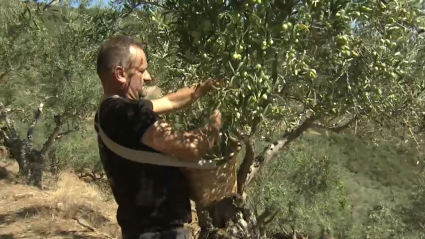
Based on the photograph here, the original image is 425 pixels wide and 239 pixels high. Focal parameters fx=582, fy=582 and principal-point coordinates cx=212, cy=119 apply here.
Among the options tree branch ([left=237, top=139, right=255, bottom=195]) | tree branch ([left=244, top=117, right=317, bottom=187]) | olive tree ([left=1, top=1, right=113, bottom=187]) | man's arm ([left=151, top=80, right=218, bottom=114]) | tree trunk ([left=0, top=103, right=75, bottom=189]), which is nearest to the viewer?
man's arm ([left=151, top=80, right=218, bottom=114])

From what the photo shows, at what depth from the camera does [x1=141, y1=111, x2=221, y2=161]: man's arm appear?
2617 millimetres

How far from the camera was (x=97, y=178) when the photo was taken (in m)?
20.7

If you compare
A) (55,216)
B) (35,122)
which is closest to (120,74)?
(55,216)

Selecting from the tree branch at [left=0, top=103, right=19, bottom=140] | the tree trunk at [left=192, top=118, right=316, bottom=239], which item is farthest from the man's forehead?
the tree branch at [left=0, top=103, right=19, bottom=140]

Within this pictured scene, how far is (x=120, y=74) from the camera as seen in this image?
2.76 meters

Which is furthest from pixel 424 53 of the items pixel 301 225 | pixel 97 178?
pixel 97 178

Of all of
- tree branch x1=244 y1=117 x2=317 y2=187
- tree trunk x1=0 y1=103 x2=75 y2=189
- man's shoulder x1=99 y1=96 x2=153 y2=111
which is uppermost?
man's shoulder x1=99 y1=96 x2=153 y2=111

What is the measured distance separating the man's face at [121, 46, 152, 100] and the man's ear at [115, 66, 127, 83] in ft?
0.06

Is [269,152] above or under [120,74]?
under

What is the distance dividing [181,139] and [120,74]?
0.44 metres

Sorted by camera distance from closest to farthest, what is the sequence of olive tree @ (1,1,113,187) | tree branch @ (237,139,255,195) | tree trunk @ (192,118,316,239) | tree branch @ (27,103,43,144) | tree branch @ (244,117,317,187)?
tree trunk @ (192,118,316,239)
tree branch @ (237,139,255,195)
tree branch @ (244,117,317,187)
olive tree @ (1,1,113,187)
tree branch @ (27,103,43,144)

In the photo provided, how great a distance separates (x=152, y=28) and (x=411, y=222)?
1439cm

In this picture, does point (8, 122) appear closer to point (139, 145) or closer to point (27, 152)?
point (27, 152)

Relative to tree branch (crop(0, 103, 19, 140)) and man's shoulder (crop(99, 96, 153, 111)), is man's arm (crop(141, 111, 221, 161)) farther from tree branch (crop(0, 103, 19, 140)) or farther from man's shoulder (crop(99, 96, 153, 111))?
tree branch (crop(0, 103, 19, 140))
